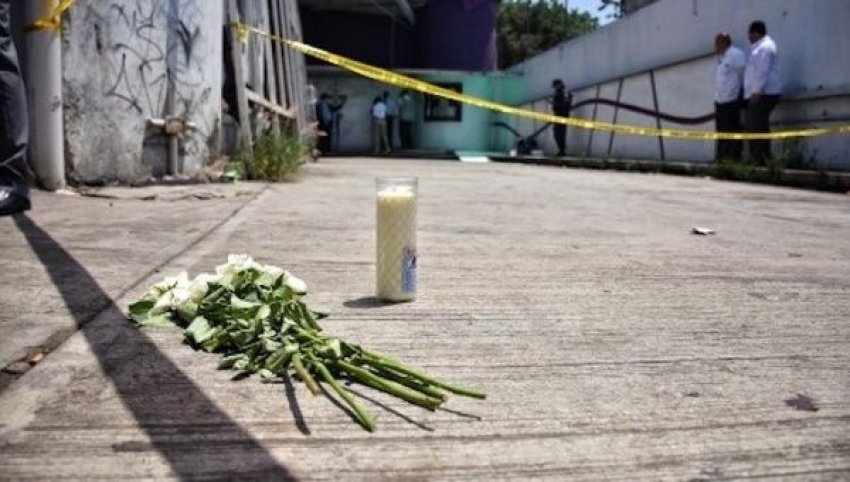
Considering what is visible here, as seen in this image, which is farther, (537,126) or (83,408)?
(537,126)

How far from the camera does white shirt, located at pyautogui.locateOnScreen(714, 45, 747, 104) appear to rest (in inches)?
420

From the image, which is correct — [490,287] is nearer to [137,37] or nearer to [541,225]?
[541,225]

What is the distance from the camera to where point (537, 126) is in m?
23.2

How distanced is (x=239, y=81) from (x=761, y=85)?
6.52m

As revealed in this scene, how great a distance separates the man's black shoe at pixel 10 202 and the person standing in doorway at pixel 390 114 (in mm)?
20521

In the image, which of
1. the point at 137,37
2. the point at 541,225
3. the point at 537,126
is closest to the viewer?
the point at 541,225

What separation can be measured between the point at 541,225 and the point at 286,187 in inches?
132

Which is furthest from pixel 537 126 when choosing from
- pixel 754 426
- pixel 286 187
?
pixel 754 426

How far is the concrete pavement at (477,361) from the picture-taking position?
147cm

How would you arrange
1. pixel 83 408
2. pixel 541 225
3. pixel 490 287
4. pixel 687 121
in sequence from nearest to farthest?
pixel 83 408, pixel 490 287, pixel 541 225, pixel 687 121

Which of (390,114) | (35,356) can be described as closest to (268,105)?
(35,356)

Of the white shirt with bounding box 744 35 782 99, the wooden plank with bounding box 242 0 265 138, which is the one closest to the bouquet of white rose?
the wooden plank with bounding box 242 0 265 138

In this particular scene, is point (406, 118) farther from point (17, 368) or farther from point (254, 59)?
point (17, 368)

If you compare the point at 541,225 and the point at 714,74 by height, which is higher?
the point at 714,74
